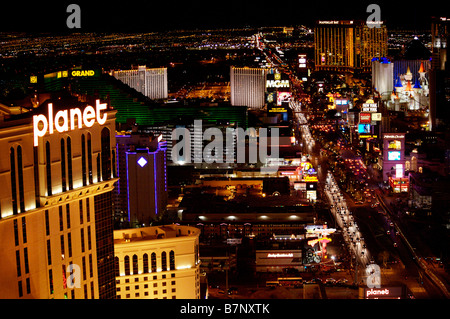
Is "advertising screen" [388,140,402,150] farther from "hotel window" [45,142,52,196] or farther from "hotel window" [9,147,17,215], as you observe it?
"hotel window" [9,147,17,215]

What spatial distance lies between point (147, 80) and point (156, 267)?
2482 cm

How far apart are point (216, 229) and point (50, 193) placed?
11.4 m

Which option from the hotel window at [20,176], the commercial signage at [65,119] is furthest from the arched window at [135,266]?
the hotel window at [20,176]

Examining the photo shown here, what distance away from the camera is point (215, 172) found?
21.4 m

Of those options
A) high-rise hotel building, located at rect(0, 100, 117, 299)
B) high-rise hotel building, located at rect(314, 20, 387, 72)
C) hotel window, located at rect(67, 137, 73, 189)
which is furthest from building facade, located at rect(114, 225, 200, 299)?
high-rise hotel building, located at rect(314, 20, 387, 72)

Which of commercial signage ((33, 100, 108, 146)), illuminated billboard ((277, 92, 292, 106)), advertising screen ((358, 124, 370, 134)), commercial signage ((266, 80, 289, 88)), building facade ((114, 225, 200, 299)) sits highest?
commercial signage ((266, 80, 289, 88))

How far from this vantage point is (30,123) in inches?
196

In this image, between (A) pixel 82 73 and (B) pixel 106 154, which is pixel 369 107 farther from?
(B) pixel 106 154

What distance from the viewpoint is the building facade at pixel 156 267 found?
8758 millimetres

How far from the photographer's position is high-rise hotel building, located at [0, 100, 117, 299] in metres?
4.88

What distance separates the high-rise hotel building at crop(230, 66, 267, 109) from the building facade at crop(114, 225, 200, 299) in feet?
78.5

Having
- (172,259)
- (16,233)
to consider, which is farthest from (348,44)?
(16,233)
